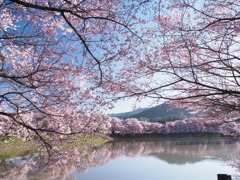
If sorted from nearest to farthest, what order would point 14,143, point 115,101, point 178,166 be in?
point 115,101, point 178,166, point 14,143

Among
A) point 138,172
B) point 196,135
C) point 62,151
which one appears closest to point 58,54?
point 62,151

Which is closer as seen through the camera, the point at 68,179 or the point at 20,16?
the point at 20,16

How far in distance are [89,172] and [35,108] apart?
25.6 feet

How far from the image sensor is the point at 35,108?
14.0ft

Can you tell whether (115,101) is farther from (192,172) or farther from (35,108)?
(192,172)

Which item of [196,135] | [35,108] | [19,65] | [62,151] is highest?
[19,65]

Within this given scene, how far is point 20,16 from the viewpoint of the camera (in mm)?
4027

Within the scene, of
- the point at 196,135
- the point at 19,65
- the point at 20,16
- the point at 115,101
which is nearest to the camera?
the point at 20,16

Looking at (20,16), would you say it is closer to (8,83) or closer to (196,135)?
(8,83)

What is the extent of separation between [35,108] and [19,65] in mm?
1368

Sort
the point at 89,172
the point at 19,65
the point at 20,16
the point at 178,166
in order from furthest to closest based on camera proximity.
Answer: the point at 178,166
the point at 89,172
the point at 19,65
the point at 20,16

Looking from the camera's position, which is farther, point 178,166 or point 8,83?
point 178,166

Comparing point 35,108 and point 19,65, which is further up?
point 19,65

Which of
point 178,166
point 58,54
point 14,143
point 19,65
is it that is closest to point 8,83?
point 19,65
